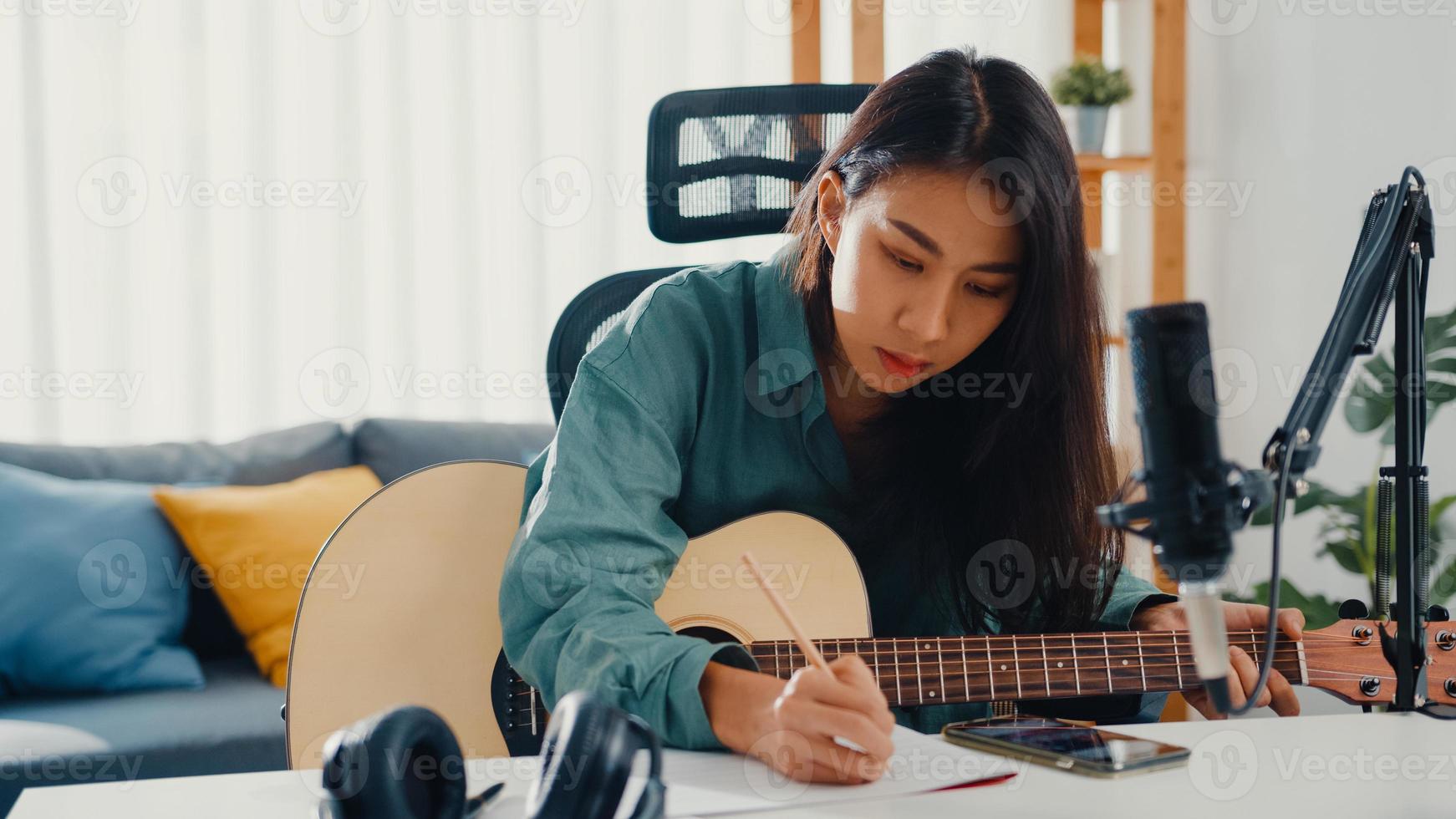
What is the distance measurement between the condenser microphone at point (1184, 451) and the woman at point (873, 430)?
0.75ft

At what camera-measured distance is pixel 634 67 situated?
2.75m

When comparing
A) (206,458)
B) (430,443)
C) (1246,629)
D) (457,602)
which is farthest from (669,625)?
(206,458)

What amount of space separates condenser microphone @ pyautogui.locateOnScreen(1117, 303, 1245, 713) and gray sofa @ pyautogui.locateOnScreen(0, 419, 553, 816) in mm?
1632

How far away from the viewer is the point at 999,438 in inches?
47.7

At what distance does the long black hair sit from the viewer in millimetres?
1080

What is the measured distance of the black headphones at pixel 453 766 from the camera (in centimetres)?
54

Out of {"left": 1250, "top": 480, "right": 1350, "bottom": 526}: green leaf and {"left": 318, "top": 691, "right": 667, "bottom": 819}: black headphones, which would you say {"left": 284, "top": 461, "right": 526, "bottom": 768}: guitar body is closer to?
{"left": 318, "top": 691, "right": 667, "bottom": 819}: black headphones

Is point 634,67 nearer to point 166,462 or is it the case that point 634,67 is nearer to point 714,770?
point 166,462

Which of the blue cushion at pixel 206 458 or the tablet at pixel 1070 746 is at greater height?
the tablet at pixel 1070 746

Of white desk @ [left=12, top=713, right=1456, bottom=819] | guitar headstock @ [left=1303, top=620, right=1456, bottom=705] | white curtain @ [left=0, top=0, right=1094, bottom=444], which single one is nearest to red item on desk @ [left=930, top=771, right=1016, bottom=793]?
white desk @ [left=12, top=713, right=1456, bottom=819]

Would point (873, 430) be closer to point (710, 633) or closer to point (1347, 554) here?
point (710, 633)

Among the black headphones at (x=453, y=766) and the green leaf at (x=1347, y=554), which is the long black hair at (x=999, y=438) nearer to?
the black headphones at (x=453, y=766)

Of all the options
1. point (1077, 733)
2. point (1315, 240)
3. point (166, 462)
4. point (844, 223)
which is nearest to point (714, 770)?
point (1077, 733)

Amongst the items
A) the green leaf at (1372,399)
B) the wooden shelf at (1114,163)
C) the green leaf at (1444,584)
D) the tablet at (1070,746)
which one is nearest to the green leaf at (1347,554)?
the green leaf at (1444,584)
